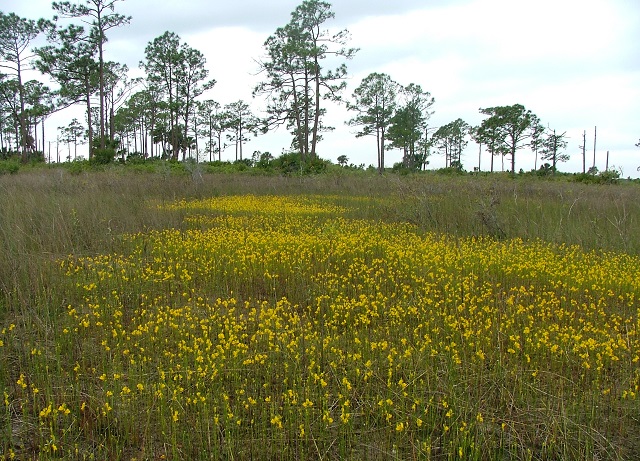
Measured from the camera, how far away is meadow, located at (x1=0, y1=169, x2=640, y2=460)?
2.86m

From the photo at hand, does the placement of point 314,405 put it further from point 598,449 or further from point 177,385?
point 598,449

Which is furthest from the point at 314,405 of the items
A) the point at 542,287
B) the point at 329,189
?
the point at 329,189

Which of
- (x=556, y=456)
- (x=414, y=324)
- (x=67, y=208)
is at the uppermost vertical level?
(x=67, y=208)

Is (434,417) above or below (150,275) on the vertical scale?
below

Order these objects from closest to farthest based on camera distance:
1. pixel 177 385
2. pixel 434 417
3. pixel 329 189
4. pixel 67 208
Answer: pixel 434 417, pixel 177 385, pixel 67 208, pixel 329 189

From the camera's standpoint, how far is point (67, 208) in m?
9.08

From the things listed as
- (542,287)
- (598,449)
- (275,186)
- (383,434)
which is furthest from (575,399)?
(275,186)

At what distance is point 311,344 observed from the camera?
156 inches

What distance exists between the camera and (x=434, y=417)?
10.1 feet

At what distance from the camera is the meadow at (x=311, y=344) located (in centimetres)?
286

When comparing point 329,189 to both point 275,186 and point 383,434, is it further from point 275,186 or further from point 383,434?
point 383,434

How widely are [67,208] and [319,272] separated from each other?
19.2 ft

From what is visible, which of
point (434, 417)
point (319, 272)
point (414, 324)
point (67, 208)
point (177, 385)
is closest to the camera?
point (434, 417)

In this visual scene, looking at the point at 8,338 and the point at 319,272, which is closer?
the point at 8,338
